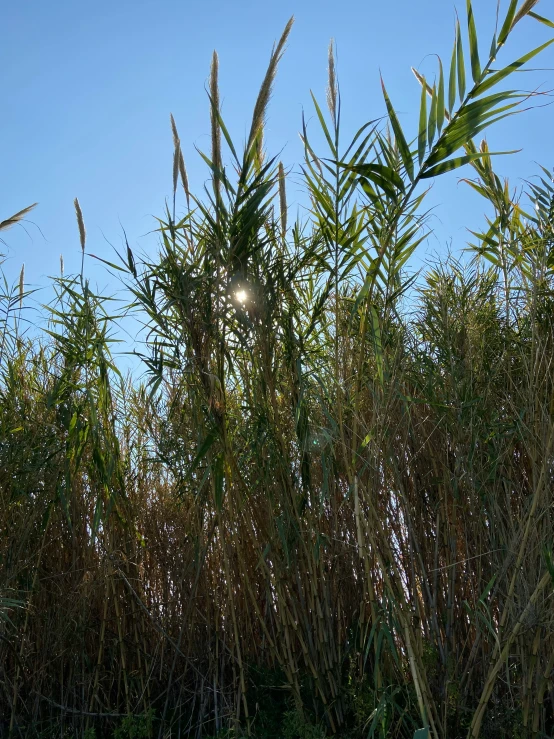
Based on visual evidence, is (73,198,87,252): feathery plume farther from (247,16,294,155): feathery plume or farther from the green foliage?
the green foliage

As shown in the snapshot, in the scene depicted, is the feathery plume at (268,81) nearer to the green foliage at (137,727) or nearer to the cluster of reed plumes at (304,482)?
the cluster of reed plumes at (304,482)

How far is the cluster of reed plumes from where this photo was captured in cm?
278

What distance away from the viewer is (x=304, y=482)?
123 inches

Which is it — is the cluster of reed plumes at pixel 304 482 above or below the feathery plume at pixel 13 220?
below

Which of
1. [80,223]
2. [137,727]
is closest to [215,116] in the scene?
[80,223]

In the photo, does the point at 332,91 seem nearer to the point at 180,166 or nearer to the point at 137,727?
the point at 180,166

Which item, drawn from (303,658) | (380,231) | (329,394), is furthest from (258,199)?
(303,658)

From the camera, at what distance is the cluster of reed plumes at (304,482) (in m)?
2.78

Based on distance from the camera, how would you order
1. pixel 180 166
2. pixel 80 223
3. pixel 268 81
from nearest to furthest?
1. pixel 268 81
2. pixel 180 166
3. pixel 80 223

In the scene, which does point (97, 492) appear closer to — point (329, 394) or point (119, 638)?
point (119, 638)

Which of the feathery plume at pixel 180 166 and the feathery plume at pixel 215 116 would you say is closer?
the feathery plume at pixel 215 116

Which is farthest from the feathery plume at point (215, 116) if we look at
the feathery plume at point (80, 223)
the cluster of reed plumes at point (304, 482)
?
the feathery plume at point (80, 223)

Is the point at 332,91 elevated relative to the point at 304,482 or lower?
elevated

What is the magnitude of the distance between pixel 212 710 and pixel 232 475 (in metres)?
1.29
